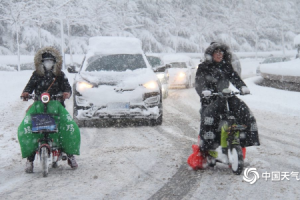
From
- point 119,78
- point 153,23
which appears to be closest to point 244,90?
point 119,78

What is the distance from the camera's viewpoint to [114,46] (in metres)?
11.4

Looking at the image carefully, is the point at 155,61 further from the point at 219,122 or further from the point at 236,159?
the point at 236,159

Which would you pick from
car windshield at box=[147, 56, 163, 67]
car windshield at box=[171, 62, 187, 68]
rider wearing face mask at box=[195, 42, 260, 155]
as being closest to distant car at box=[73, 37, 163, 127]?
rider wearing face mask at box=[195, 42, 260, 155]

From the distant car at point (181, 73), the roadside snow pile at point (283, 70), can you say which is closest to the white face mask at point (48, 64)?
the roadside snow pile at point (283, 70)

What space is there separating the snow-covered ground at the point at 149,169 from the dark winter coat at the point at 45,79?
3.54 feet

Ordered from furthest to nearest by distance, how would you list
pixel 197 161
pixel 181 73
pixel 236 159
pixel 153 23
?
pixel 153 23, pixel 181 73, pixel 197 161, pixel 236 159

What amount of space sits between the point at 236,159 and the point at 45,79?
2716 millimetres

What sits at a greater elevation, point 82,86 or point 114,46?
point 114,46

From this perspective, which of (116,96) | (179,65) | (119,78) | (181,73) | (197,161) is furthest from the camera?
(179,65)

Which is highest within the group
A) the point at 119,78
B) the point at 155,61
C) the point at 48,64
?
the point at 48,64

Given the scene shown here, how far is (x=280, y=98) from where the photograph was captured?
1516cm

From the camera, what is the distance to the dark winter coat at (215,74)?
19.6ft

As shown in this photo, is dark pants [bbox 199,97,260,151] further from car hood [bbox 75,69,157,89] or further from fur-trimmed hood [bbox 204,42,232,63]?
car hood [bbox 75,69,157,89]

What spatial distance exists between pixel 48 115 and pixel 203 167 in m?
2.10
